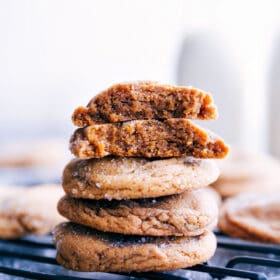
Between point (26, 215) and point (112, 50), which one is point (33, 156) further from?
point (112, 50)

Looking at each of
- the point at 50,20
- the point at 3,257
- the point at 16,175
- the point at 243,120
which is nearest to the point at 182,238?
the point at 3,257

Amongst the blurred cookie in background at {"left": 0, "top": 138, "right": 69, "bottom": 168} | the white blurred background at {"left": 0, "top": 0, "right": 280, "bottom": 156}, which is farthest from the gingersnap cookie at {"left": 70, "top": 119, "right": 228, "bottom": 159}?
the white blurred background at {"left": 0, "top": 0, "right": 280, "bottom": 156}

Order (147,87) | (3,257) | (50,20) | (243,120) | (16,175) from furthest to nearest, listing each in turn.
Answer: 1. (50,20)
2. (243,120)
3. (16,175)
4. (3,257)
5. (147,87)

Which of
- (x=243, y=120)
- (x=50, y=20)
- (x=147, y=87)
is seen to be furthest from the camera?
(x=50, y=20)

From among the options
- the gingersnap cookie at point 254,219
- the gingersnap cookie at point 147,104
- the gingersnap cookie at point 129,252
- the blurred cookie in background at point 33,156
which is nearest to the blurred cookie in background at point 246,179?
the gingersnap cookie at point 254,219

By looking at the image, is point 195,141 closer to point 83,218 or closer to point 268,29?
point 83,218

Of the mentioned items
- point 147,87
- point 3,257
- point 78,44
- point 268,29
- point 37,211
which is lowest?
point 3,257

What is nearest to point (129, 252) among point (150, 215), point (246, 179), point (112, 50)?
point (150, 215)
